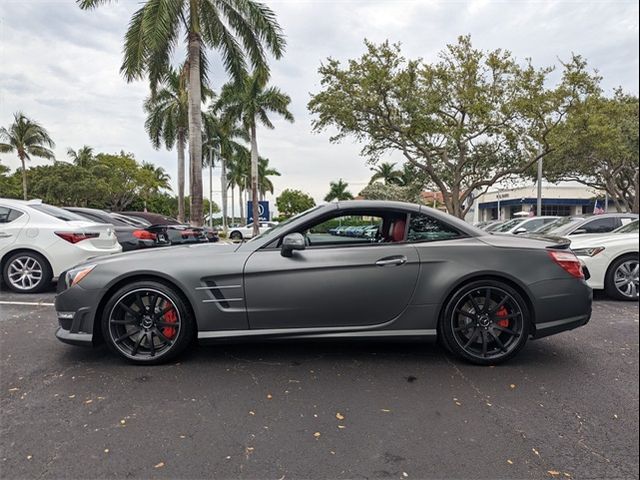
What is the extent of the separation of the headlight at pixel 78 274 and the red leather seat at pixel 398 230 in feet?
8.67

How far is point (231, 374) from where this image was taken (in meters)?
3.29

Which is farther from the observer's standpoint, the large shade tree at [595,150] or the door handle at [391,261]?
the large shade tree at [595,150]

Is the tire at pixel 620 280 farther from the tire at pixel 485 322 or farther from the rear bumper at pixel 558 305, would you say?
the tire at pixel 485 322

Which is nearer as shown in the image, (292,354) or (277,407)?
(277,407)

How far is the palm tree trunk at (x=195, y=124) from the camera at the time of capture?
1562cm

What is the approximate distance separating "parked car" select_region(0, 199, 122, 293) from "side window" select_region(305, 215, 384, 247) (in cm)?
466

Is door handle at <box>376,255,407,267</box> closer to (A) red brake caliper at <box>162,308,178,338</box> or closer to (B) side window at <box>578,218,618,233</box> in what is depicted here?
(A) red brake caliper at <box>162,308,178,338</box>

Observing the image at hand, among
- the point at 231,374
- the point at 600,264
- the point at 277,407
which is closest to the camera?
the point at 277,407

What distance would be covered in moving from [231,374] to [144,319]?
914mm

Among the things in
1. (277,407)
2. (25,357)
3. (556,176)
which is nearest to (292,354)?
(277,407)

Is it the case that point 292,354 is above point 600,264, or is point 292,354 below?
below

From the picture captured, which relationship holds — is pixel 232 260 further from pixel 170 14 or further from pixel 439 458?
pixel 170 14

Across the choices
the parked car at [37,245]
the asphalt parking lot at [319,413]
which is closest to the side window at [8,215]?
the parked car at [37,245]

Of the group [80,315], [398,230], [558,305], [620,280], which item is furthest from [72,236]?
[620,280]
